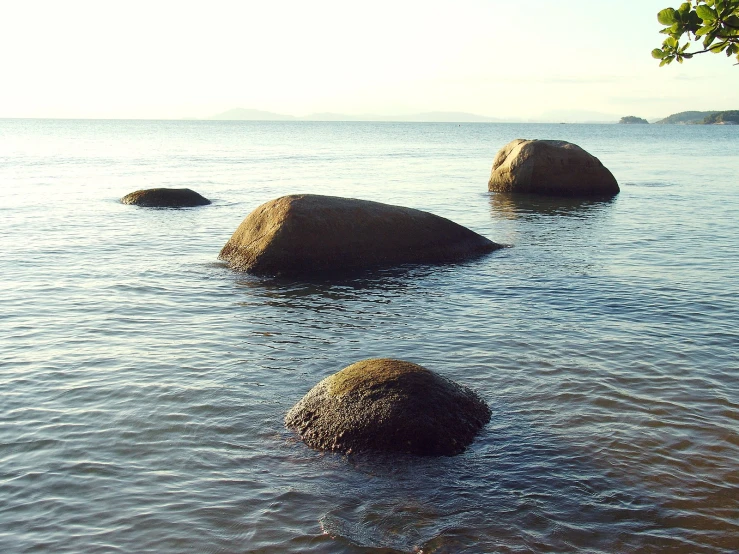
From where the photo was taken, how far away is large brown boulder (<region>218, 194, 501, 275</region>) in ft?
53.2

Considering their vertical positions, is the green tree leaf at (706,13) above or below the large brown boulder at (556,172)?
above

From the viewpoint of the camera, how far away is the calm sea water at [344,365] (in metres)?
6.75

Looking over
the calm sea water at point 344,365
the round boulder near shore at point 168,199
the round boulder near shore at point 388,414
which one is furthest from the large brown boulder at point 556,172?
the round boulder near shore at point 388,414

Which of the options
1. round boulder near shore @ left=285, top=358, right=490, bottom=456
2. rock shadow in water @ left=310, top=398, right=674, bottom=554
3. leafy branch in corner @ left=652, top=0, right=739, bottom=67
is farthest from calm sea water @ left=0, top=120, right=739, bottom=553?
leafy branch in corner @ left=652, top=0, right=739, bottom=67

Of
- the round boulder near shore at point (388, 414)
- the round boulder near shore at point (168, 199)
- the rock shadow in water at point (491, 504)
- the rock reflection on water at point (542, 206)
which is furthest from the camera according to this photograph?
the round boulder near shore at point (168, 199)

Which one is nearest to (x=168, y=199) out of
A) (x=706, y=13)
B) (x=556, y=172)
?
(x=556, y=172)

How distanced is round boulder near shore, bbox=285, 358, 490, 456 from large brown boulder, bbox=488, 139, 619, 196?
23.8m

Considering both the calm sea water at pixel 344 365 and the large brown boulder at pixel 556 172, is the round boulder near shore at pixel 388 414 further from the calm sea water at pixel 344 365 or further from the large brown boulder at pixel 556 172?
the large brown boulder at pixel 556 172

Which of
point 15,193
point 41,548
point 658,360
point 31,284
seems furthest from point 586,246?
point 15,193

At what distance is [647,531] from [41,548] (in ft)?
17.5

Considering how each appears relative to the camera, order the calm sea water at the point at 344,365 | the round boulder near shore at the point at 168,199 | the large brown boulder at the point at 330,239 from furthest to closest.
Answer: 1. the round boulder near shore at the point at 168,199
2. the large brown boulder at the point at 330,239
3. the calm sea water at the point at 344,365

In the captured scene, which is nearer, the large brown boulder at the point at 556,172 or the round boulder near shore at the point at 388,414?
the round boulder near shore at the point at 388,414

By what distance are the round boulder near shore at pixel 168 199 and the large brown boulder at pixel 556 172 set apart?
13.3 meters

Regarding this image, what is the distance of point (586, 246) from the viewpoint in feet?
66.4
